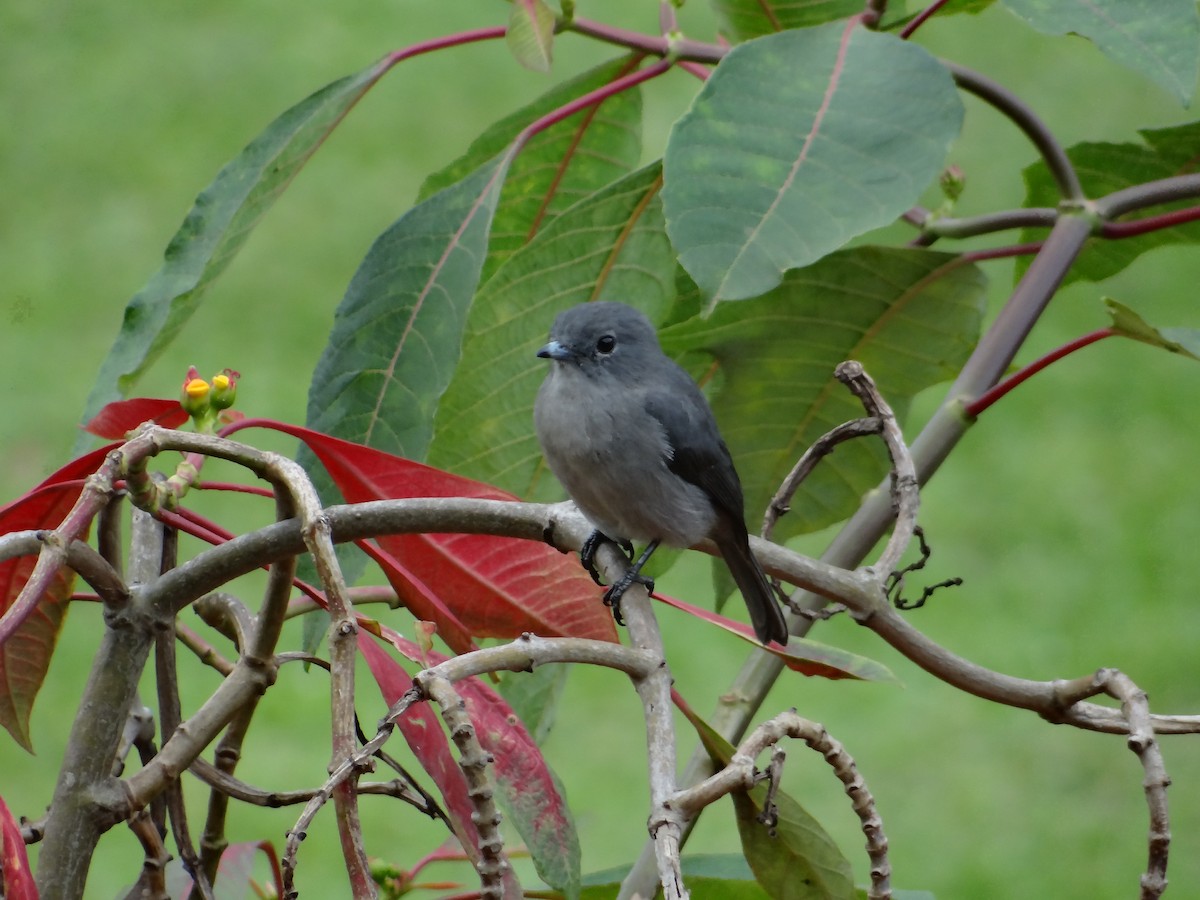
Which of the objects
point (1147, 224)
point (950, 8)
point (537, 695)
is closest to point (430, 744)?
point (537, 695)

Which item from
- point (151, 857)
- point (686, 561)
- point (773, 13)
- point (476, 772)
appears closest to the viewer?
point (476, 772)

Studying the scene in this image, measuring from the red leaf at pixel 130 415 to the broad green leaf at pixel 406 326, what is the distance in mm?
313

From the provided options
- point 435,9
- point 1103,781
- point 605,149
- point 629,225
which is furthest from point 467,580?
point 435,9

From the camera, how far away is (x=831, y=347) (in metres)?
1.75

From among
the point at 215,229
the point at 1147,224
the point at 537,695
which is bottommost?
the point at 537,695

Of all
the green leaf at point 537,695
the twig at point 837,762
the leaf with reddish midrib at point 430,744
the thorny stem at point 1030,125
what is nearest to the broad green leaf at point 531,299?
the green leaf at point 537,695

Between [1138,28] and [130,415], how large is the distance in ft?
3.29

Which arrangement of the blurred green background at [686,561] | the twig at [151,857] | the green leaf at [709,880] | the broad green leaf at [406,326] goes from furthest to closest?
Result: the blurred green background at [686,561], the broad green leaf at [406,326], the green leaf at [709,880], the twig at [151,857]

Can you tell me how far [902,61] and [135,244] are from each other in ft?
20.7

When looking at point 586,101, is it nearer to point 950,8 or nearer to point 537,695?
point 950,8

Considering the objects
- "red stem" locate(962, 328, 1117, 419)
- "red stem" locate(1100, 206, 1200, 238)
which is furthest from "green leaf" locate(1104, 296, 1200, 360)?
"red stem" locate(1100, 206, 1200, 238)

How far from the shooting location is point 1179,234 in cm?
179

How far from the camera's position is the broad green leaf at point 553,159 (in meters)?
1.87

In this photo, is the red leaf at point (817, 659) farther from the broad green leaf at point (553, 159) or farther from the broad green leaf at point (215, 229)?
the broad green leaf at point (553, 159)
